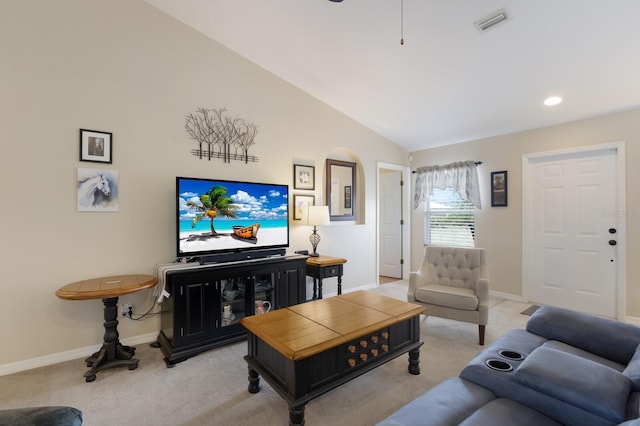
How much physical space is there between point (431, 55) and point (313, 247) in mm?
2576

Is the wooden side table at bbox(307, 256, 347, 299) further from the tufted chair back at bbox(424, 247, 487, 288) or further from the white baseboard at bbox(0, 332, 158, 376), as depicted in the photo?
the white baseboard at bbox(0, 332, 158, 376)

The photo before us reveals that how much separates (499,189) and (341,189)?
90.9 inches

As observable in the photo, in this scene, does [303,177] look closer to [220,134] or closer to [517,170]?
[220,134]

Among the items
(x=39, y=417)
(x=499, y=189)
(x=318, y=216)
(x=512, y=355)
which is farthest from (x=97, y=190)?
(x=499, y=189)

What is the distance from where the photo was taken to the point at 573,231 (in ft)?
12.1

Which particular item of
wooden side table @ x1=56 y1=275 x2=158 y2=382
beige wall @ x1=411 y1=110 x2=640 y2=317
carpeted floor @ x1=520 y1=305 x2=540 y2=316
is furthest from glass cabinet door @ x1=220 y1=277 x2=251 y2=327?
beige wall @ x1=411 y1=110 x2=640 y2=317

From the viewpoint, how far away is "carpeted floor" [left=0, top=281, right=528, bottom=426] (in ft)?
5.97

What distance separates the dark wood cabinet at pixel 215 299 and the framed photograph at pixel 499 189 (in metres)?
3.15

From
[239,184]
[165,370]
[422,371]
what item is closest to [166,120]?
[239,184]

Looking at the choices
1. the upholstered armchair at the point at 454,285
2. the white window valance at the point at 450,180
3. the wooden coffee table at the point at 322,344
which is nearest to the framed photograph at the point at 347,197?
the white window valance at the point at 450,180

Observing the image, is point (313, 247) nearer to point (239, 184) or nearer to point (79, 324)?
point (239, 184)

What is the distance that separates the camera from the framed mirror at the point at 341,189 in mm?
4340

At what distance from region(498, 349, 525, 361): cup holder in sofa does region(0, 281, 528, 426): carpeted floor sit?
27.7 inches

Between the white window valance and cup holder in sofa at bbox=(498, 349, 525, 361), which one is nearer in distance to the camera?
cup holder in sofa at bbox=(498, 349, 525, 361)
